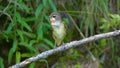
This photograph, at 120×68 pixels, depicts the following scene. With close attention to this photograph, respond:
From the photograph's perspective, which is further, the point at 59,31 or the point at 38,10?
the point at 38,10

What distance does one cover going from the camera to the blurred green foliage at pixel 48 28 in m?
2.29

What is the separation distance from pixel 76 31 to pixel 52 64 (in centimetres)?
31

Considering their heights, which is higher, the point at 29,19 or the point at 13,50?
the point at 29,19

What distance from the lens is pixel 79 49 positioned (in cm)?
271

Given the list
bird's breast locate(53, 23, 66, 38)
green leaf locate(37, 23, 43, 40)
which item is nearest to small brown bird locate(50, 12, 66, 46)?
bird's breast locate(53, 23, 66, 38)

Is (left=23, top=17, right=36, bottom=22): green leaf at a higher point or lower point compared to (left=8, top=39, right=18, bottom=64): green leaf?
higher

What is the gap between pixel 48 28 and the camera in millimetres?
2441

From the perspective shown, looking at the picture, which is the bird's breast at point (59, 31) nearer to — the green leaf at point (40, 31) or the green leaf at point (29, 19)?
the green leaf at point (40, 31)

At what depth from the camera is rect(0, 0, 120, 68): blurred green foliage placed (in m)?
2.29

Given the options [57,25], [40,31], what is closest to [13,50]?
[40,31]

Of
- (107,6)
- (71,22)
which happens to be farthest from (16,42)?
(107,6)

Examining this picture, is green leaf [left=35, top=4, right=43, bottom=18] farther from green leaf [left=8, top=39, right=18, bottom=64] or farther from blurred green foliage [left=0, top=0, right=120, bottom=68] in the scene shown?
green leaf [left=8, top=39, right=18, bottom=64]

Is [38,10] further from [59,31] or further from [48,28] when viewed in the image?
[59,31]

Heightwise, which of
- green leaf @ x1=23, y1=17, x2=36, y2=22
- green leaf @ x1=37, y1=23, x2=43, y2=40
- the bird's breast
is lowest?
green leaf @ x1=37, y1=23, x2=43, y2=40
